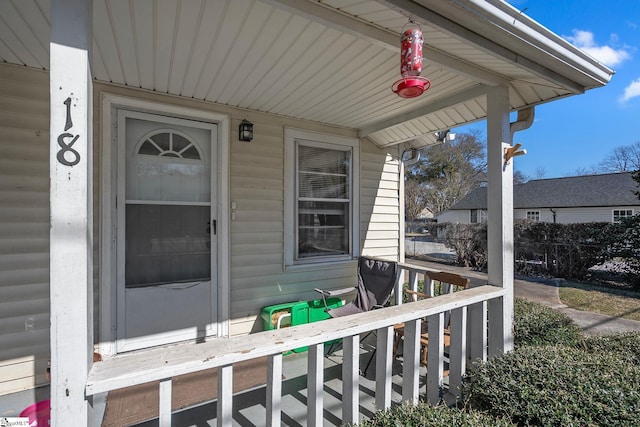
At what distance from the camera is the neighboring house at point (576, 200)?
15.1 metres

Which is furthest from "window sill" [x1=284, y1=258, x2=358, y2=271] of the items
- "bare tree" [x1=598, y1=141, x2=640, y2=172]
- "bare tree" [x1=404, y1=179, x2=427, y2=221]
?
"bare tree" [x1=598, y1=141, x2=640, y2=172]

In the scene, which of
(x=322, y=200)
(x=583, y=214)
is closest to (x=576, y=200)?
(x=583, y=214)

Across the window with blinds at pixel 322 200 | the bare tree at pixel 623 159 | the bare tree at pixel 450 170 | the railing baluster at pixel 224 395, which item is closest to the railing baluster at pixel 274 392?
the railing baluster at pixel 224 395

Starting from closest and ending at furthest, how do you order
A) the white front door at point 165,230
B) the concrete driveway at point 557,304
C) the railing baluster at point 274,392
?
1. the railing baluster at point 274,392
2. the white front door at point 165,230
3. the concrete driveway at point 557,304

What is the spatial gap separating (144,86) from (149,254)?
1.56m

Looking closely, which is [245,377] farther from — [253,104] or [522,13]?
[522,13]

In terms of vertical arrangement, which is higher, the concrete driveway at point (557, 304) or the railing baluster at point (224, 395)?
the railing baluster at point (224, 395)

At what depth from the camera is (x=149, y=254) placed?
9.80ft

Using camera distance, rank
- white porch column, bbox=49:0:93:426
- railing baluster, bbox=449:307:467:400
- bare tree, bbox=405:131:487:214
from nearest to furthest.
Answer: white porch column, bbox=49:0:93:426
railing baluster, bbox=449:307:467:400
bare tree, bbox=405:131:487:214

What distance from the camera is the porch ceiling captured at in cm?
175

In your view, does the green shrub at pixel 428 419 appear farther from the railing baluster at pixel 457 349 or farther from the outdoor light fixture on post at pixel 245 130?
the outdoor light fixture on post at pixel 245 130

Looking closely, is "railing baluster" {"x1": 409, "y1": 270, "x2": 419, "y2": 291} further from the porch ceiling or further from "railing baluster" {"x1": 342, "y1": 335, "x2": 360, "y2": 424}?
"railing baluster" {"x1": 342, "y1": 335, "x2": 360, "y2": 424}

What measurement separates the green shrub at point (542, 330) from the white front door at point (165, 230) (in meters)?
2.92

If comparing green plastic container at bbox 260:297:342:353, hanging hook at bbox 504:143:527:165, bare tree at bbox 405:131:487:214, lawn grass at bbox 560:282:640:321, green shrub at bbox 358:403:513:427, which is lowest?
lawn grass at bbox 560:282:640:321
